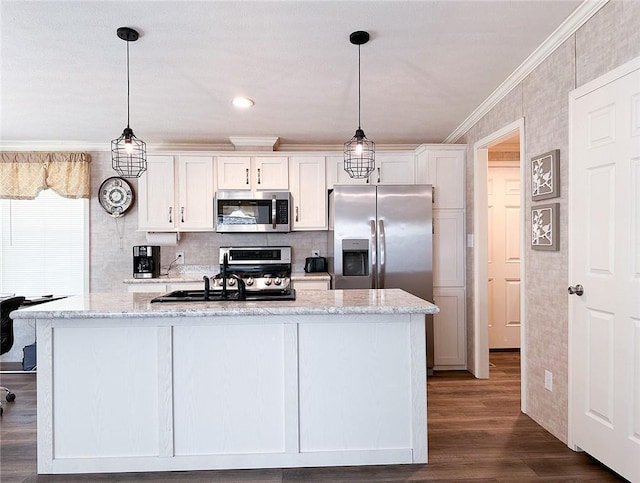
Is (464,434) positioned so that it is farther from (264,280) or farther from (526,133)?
(264,280)

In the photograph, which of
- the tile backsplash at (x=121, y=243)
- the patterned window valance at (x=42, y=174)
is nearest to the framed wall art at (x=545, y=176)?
the tile backsplash at (x=121, y=243)

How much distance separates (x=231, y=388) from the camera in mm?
2244

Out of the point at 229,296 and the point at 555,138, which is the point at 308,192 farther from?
the point at 555,138

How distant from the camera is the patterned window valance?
4.59 meters

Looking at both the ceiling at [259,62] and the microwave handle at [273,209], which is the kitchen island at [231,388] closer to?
the ceiling at [259,62]

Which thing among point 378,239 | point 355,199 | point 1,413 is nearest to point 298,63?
point 355,199

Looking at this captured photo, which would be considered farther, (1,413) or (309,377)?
(1,413)

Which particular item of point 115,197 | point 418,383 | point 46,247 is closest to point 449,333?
point 418,383

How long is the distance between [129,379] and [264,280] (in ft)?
7.22

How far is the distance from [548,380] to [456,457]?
0.82 meters

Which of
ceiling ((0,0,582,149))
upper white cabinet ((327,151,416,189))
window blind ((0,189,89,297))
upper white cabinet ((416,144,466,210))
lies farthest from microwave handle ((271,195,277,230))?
window blind ((0,189,89,297))

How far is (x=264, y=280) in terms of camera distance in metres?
4.34

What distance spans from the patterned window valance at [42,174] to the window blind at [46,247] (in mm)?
113

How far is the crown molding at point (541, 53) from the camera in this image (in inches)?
86.0
